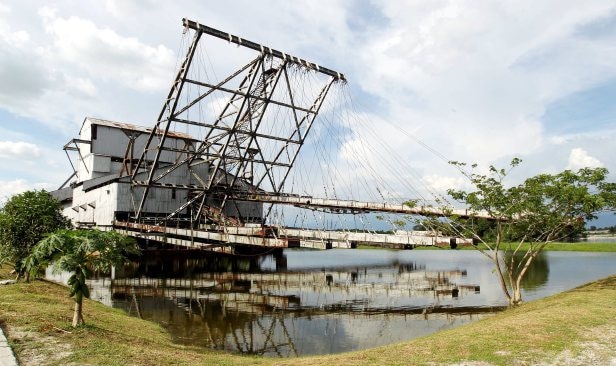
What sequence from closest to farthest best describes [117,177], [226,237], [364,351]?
[364,351], [226,237], [117,177]

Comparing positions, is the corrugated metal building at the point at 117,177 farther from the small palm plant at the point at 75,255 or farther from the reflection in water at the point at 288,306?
the small palm plant at the point at 75,255

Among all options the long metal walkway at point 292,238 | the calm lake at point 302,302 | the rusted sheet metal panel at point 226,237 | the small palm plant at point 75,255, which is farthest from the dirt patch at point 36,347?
the rusted sheet metal panel at point 226,237

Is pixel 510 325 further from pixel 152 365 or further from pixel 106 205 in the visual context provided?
pixel 106 205

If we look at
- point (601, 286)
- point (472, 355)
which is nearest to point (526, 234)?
point (601, 286)

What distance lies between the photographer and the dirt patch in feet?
28.0

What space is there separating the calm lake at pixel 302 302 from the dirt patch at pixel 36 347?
5.33m

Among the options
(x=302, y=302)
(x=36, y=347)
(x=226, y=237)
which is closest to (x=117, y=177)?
(x=226, y=237)

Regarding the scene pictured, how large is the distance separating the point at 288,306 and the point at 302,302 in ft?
5.13

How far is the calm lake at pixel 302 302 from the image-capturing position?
51.7ft

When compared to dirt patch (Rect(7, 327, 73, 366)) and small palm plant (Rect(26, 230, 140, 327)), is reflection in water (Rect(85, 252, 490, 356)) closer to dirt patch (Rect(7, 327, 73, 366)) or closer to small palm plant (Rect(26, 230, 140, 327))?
small palm plant (Rect(26, 230, 140, 327))

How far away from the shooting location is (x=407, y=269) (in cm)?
4372

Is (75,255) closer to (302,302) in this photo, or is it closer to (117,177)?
(302,302)

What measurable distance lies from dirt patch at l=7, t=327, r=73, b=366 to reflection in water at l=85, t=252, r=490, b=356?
5.42 m

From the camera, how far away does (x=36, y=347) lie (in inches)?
362
